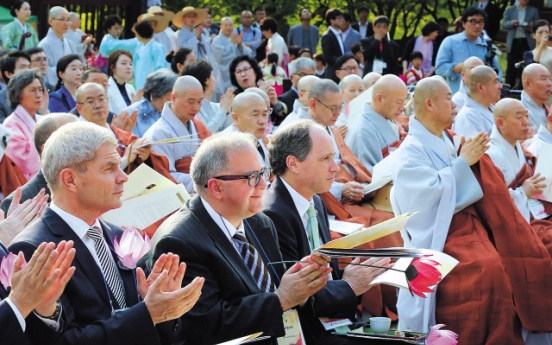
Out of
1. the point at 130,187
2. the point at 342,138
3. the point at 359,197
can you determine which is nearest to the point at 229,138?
the point at 130,187

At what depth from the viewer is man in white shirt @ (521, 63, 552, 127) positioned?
7902 mm

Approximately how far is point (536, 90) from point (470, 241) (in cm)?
341

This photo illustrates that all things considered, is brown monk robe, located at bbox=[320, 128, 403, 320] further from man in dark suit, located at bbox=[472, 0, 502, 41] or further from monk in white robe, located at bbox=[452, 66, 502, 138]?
man in dark suit, located at bbox=[472, 0, 502, 41]

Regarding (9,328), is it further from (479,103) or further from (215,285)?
(479,103)

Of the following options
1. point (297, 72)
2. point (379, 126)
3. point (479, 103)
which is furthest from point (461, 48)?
point (379, 126)

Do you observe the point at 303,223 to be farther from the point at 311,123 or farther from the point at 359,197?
the point at 359,197

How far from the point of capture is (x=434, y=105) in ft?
17.8

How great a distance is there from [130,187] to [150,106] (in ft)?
8.30

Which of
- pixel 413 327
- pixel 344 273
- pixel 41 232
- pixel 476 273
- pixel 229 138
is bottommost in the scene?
pixel 413 327

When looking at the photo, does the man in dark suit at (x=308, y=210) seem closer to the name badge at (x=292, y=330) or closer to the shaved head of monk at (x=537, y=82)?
the name badge at (x=292, y=330)

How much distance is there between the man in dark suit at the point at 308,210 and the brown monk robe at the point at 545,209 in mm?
2079

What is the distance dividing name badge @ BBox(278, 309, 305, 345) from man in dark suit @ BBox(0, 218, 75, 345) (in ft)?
4.06

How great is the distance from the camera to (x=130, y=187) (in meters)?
4.88

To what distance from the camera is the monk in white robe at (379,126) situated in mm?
6930
